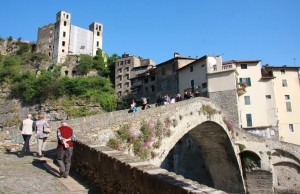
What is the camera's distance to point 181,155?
3447 cm

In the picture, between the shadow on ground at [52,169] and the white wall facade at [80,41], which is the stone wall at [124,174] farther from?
the white wall facade at [80,41]

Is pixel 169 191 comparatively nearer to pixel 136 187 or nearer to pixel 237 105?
pixel 136 187

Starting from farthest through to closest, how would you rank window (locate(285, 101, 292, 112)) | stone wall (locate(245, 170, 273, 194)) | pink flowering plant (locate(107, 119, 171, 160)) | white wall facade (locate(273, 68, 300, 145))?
window (locate(285, 101, 292, 112)), white wall facade (locate(273, 68, 300, 145)), stone wall (locate(245, 170, 273, 194)), pink flowering plant (locate(107, 119, 171, 160))

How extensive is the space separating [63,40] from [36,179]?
66212 millimetres

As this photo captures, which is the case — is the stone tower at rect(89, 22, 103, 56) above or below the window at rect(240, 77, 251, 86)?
above

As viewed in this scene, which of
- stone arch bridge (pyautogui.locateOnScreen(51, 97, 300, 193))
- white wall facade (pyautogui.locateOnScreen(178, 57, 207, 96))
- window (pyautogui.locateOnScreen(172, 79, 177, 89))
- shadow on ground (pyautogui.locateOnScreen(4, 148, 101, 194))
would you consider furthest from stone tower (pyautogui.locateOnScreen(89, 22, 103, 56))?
shadow on ground (pyautogui.locateOnScreen(4, 148, 101, 194))

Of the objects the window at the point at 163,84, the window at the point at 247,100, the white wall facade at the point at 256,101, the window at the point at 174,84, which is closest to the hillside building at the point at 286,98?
the white wall facade at the point at 256,101

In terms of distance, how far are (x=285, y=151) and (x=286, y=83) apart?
12.1 meters

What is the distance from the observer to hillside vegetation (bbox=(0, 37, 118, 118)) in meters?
48.6

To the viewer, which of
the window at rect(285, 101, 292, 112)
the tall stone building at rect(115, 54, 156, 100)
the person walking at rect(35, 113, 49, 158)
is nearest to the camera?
the person walking at rect(35, 113, 49, 158)

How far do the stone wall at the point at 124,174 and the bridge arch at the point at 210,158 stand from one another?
14.4 meters

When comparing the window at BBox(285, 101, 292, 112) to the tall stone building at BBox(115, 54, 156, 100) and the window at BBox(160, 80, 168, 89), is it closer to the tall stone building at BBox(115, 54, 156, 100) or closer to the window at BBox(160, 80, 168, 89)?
the window at BBox(160, 80, 168, 89)

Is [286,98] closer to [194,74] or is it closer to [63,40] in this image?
[194,74]

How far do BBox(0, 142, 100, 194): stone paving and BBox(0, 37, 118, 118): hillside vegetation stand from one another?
38941 millimetres
